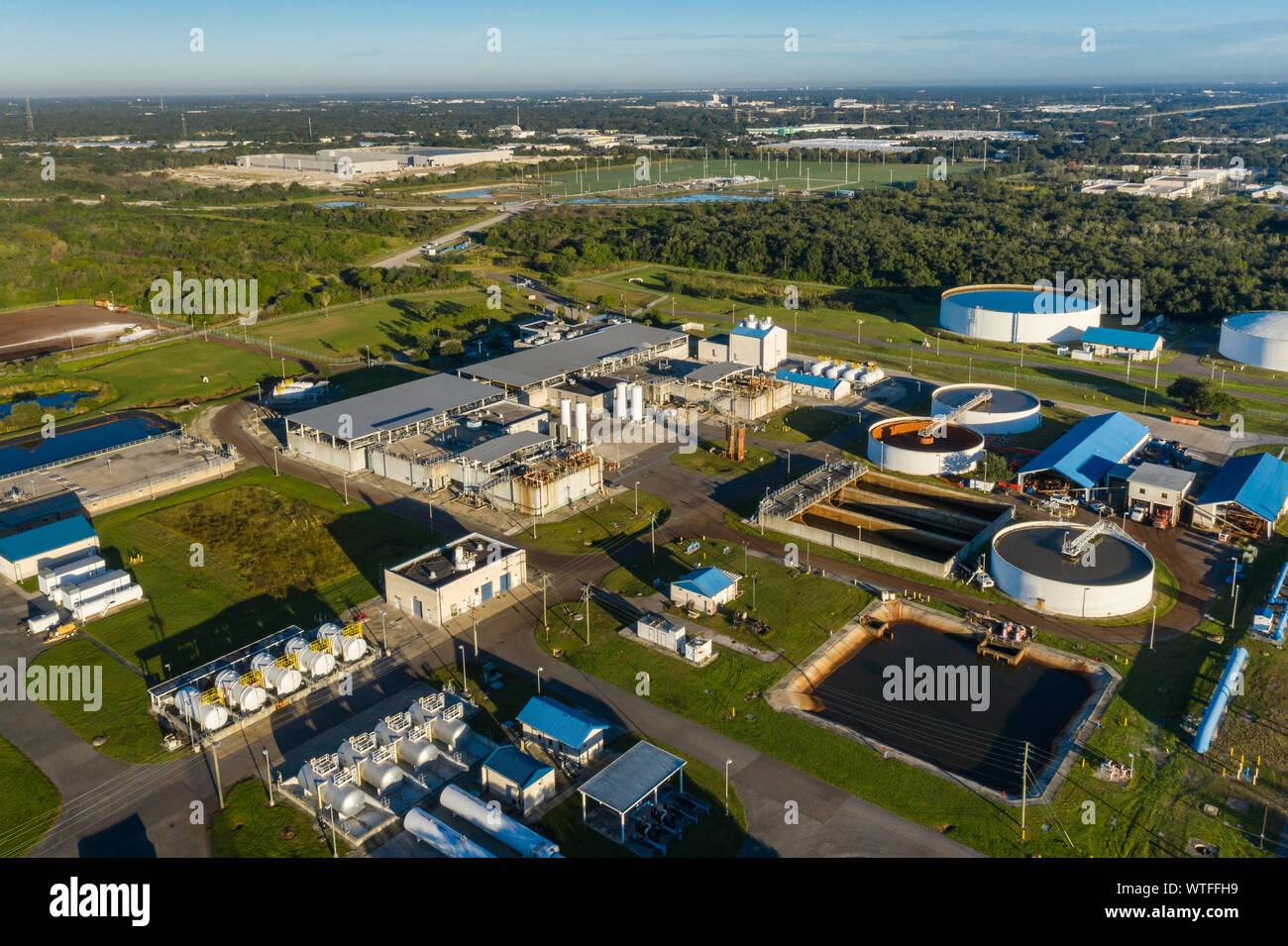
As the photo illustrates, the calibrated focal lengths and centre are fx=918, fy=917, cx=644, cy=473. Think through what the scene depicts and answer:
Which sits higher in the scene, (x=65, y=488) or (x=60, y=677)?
(x=65, y=488)

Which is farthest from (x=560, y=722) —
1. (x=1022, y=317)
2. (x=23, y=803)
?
(x=1022, y=317)

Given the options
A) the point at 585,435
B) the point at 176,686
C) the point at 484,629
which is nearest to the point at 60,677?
the point at 176,686

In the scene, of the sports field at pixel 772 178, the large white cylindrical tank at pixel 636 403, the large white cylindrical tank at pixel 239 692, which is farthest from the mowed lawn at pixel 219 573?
the sports field at pixel 772 178

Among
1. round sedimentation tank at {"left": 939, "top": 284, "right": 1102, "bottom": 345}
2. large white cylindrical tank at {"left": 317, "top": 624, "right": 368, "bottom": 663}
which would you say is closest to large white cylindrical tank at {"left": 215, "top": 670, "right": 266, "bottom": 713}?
large white cylindrical tank at {"left": 317, "top": 624, "right": 368, "bottom": 663}

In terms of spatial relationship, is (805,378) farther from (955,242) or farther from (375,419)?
(955,242)

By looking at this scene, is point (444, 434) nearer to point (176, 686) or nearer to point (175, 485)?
point (175, 485)

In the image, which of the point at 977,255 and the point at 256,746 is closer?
the point at 256,746
